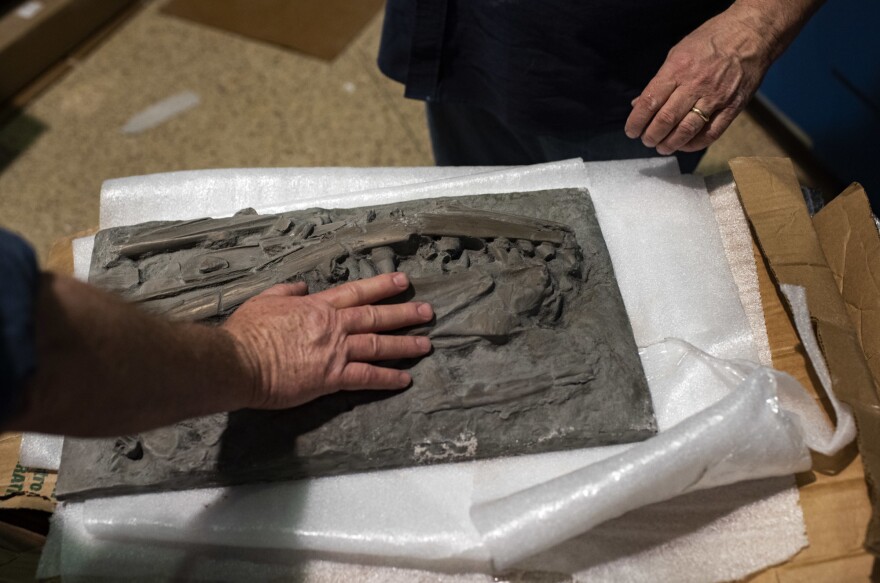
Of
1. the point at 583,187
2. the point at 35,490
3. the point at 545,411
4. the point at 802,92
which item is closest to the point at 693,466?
the point at 545,411

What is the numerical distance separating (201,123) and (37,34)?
104 centimetres

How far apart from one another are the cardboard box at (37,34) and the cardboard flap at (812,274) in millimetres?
3716

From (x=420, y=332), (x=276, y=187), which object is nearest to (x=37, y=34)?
(x=276, y=187)

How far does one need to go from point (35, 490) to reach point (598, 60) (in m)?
2.01

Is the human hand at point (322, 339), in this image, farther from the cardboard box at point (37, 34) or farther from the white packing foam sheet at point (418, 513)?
the cardboard box at point (37, 34)

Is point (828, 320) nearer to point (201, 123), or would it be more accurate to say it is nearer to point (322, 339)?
point (322, 339)

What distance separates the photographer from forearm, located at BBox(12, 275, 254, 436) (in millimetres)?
1007

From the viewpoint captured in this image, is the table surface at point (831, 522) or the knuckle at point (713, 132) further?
the knuckle at point (713, 132)

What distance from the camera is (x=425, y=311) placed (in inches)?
66.4

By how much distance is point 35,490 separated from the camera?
1.75 metres

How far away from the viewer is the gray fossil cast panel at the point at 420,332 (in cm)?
162

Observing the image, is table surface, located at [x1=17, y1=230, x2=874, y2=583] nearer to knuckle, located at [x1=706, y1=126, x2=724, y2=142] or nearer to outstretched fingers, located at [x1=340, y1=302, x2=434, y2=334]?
knuckle, located at [x1=706, y1=126, x2=724, y2=142]

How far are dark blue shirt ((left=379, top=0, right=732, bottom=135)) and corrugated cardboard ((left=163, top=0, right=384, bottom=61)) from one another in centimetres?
197

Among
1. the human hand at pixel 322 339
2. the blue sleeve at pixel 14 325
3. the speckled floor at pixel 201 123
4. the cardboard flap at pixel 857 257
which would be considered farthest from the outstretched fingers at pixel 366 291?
the speckled floor at pixel 201 123
